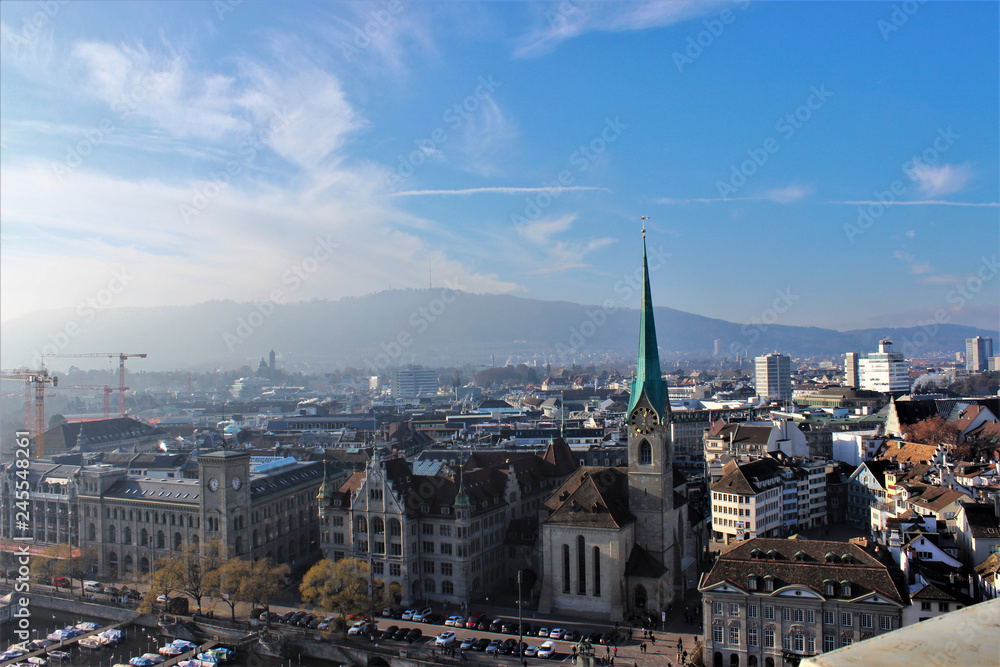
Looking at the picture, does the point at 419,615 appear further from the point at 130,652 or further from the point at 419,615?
the point at 130,652

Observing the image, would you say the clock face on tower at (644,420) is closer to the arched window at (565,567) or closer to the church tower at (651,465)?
the church tower at (651,465)

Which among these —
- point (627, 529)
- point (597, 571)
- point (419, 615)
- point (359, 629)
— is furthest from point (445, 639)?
point (627, 529)

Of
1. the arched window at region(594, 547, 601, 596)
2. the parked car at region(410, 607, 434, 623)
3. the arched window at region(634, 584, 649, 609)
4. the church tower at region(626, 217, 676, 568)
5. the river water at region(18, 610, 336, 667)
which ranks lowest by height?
the river water at region(18, 610, 336, 667)

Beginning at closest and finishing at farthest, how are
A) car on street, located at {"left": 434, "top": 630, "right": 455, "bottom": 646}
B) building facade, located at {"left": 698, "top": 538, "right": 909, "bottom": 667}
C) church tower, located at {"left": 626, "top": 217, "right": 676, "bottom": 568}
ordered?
building facade, located at {"left": 698, "top": 538, "right": 909, "bottom": 667} → car on street, located at {"left": 434, "top": 630, "right": 455, "bottom": 646} → church tower, located at {"left": 626, "top": 217, "right": 676, "bottom": 568}

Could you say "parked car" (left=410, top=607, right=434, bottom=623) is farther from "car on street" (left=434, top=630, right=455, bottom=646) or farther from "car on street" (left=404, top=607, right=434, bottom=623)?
"car on street" (left=434, top=630, right=455, bottom=646)

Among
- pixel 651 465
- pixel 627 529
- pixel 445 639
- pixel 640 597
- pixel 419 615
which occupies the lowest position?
pixel 419 615

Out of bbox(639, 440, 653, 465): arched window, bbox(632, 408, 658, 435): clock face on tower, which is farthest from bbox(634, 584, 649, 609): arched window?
bbox(632, 408, 658, 435): clock face on tower

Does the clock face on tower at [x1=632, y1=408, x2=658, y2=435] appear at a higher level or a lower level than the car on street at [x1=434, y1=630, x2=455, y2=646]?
higher
